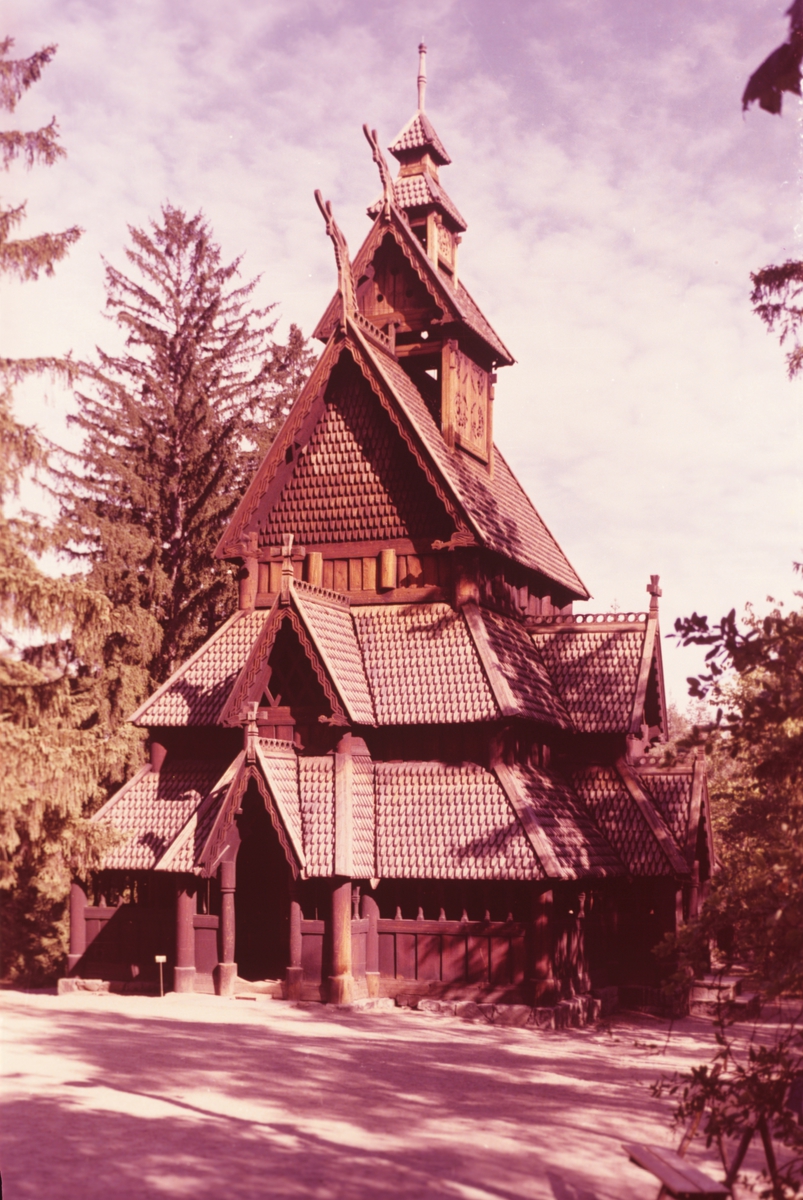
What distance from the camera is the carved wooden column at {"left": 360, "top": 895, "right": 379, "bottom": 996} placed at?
22.2 m

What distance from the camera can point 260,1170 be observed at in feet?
32.9

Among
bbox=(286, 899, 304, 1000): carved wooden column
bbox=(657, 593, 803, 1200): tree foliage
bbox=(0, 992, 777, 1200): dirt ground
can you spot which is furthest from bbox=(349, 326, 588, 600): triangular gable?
bbox=(657, 593, 803, 1200): tree foliage

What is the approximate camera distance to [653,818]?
80.8 feet

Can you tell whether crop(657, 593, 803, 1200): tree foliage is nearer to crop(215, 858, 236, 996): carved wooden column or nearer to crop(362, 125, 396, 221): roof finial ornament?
crop(215, 858, 236, 996): carved wooden column

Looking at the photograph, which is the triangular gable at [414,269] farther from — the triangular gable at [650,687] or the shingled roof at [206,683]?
the triangular gable at [650,687]

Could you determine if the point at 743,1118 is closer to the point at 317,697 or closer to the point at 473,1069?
the point at 473,1069

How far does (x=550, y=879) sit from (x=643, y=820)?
4.25 m

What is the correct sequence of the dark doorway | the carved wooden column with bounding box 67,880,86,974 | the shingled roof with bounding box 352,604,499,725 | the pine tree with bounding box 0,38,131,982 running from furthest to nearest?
the carved wooden column with bounding box 67,880,86,974, the dark doorway, the shingled roof with bounding box 352,604,499,725, the pine tree with bounding box 0,38,131,982

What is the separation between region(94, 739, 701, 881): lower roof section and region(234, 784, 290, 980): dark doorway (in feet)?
4.32

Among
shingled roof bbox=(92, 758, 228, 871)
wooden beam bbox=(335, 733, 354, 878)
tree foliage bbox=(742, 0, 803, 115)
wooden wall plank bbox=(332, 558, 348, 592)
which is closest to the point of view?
tree foliage bbox=(742, 0, 803, 115)

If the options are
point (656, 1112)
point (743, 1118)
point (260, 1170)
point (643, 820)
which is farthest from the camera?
point (643, 820)

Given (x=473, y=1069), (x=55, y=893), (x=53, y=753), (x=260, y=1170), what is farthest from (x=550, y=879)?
(x=55, y=893)

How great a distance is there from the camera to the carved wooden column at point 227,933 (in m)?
21.5

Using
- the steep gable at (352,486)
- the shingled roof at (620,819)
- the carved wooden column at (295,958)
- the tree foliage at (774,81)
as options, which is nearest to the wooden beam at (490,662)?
the steep gable at (352,486)
